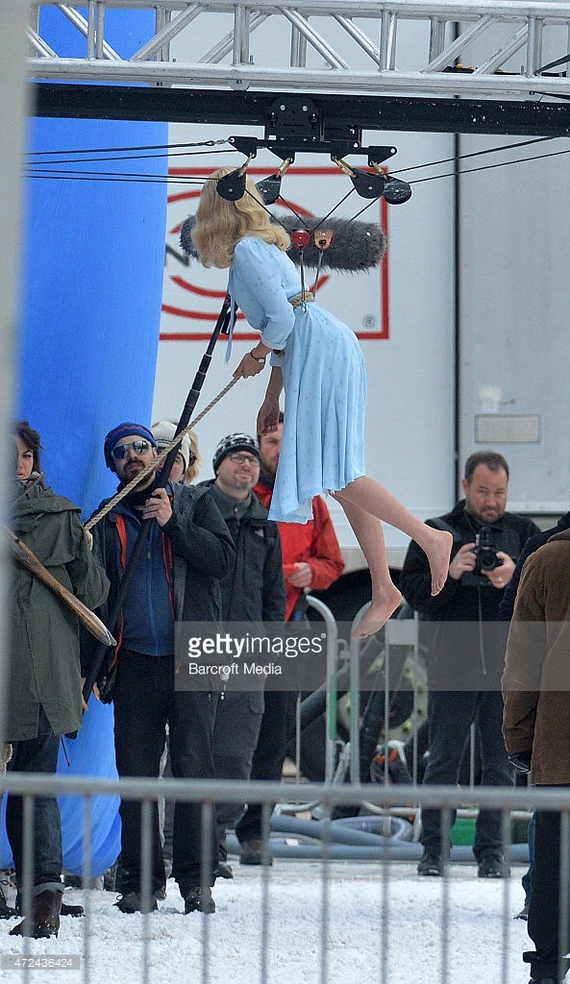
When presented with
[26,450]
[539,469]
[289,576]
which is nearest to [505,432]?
[539,469]

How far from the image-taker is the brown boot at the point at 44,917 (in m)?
4.50

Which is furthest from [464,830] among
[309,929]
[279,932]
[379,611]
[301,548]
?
[379,611]

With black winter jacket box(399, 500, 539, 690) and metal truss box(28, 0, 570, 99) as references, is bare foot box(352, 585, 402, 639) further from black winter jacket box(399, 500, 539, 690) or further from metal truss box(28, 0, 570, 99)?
metal truss box(28, 0, 570, 99)

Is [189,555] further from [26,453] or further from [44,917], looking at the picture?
[44,917]

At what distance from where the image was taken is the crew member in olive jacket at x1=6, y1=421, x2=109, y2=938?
456 centimetres

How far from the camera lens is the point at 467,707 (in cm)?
593

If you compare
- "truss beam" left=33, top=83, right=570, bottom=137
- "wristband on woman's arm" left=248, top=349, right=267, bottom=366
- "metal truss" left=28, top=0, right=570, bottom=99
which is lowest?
"wristband on woman's arm" left=248, top=349, right=267, bottom=366

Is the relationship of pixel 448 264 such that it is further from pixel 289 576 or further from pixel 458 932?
pixel 458 932

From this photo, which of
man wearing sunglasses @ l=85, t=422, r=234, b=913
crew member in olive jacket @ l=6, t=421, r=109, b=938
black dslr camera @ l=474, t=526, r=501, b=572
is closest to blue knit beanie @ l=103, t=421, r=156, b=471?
man wearing sunglasses @ l=85, t=422, r=234, b=913

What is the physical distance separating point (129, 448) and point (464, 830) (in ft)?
9.72

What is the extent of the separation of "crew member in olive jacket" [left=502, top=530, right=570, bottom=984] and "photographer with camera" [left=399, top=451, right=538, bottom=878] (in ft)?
5.17

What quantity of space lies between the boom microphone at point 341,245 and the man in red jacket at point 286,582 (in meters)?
1.12

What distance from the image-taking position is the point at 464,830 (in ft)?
23.2

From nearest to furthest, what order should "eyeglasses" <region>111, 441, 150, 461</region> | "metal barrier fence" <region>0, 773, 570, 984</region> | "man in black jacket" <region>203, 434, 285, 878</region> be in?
"metal barrier fence" <region>0, 773, 570, 984</region>, "eyeglasses" <region>111, 441, 150, 461</region>, "man in black jacket" <region>203, 434, 285, 878</region>
